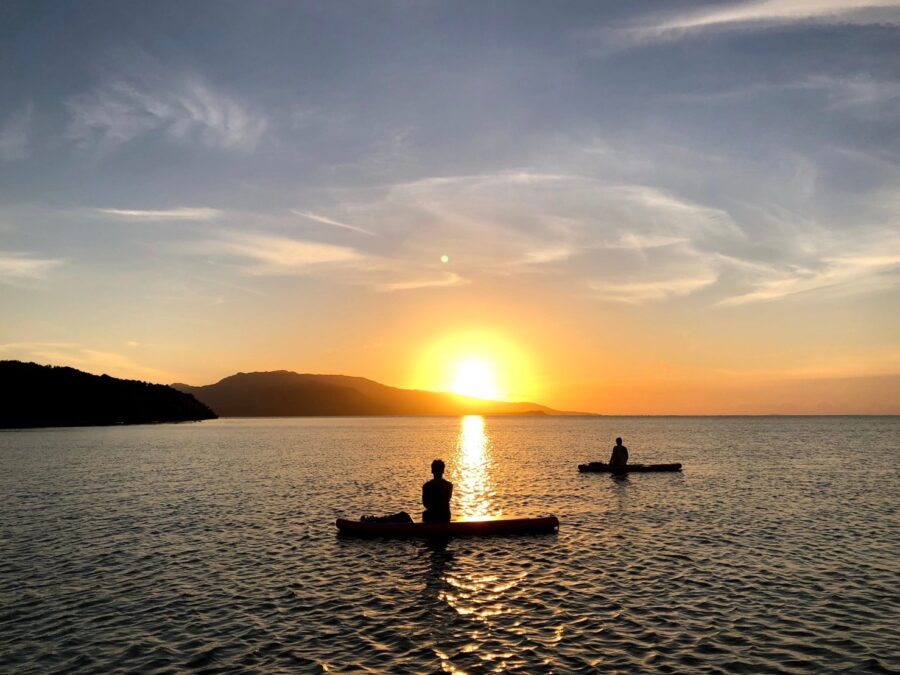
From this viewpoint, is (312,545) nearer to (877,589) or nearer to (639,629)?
(639,629)

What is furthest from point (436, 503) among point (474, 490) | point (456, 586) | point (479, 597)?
point (474, 490)

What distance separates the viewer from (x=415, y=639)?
53.1 ft

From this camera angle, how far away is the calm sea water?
49.4ft

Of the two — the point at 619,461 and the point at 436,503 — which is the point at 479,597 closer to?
the point at 436,503

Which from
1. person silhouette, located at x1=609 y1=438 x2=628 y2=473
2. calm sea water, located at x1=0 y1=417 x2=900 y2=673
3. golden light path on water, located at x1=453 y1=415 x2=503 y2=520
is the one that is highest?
person silhouette, located at x1=609 y1=438 x2=628 y2=473

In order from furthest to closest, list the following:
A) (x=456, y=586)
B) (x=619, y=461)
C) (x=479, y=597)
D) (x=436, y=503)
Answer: (x=619, y=461), (x=436, y=503), (x=456, y=586), (x=479, y=597)

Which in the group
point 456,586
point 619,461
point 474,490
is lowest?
point 474,490

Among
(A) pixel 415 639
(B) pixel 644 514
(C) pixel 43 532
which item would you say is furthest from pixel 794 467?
(C) pixel 43 532

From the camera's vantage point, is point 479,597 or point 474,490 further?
point 474,490

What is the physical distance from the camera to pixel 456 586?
2119 cm

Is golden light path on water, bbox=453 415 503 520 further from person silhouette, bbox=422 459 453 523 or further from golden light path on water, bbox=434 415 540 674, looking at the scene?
golden light path on water, bbox=434 415 540 674

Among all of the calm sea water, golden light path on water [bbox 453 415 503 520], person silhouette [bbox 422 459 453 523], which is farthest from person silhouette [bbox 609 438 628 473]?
person silhouette [bbox 422 459 453 523]

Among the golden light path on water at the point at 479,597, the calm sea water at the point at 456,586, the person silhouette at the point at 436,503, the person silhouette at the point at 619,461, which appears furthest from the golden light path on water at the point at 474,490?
the golden light path on water at the point at 479,597

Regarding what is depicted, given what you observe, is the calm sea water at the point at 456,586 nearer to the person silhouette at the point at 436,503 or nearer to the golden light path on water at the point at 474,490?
the golden light path on water at the point at 474,490
